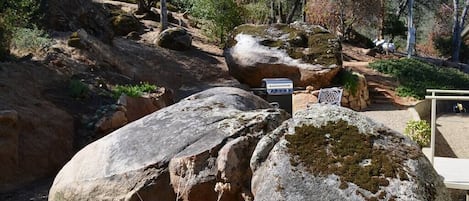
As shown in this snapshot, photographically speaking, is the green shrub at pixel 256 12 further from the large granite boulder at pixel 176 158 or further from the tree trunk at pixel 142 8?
the large granite boulder at pixel 176 158

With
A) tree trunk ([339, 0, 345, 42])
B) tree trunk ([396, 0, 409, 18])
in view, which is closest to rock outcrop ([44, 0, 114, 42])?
tree trunk ([339, 0, 345, 42])

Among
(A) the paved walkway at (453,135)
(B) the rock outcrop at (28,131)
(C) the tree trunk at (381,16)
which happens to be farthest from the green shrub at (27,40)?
(C) the tree trunk at (381,16)

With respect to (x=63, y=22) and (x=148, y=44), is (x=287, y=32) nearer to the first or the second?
(x=148, y=44)

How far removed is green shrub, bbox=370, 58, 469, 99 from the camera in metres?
16.0

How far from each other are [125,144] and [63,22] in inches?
355

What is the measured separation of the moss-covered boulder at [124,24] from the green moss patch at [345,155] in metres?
14.7

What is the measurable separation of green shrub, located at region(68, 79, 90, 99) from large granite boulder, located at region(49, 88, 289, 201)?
446 centimetres

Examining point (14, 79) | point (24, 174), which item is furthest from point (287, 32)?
point (24, 174)

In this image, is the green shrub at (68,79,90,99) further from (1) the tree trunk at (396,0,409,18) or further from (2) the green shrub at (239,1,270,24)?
(1) the tree trunk at (396,0,409,18)

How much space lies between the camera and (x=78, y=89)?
829 cm

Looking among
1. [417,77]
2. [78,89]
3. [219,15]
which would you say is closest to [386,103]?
[417,77]

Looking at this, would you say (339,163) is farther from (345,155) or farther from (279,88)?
(279,88)

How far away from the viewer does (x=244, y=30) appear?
14.3 metres

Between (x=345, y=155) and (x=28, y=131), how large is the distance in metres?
5.14
